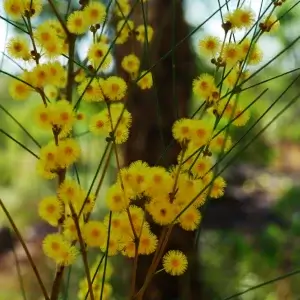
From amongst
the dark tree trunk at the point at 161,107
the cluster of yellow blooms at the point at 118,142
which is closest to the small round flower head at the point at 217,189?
the cluster of yellow blooms at the point at 118,142

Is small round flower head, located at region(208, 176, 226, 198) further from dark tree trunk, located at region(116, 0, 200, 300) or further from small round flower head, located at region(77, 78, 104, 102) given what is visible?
dark tree trunk, located at region(116, 0, 200, 300)

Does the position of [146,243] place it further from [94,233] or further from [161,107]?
[161,107]

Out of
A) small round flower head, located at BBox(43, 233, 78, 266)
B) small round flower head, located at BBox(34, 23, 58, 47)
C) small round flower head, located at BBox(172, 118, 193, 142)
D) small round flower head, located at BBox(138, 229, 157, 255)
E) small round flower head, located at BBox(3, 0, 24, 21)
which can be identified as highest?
small round flower head, located at BBox(3, 0, 24, 21)

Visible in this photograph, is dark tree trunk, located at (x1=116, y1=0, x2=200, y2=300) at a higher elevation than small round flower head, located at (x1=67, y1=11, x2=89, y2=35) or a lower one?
higher

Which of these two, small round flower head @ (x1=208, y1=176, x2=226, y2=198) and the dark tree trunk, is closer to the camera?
small round flower head @ (x1=208, y1=176, x2=226, y2=198)

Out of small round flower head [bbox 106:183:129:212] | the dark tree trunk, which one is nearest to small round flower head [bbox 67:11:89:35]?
small round flower head [bbox 106:183:129:212]

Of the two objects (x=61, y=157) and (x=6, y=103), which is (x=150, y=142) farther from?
(x=61, y=157)

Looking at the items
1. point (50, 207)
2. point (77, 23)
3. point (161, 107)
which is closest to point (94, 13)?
point (77, 23)
